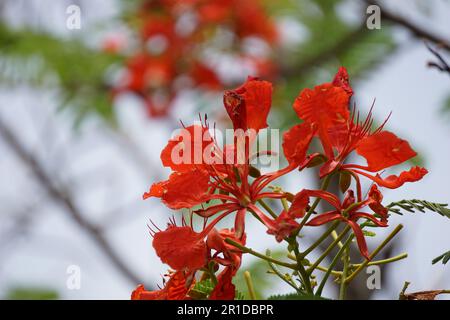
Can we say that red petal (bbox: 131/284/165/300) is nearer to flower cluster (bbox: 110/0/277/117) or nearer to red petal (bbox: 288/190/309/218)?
red petal (bbox: 288/190/309/218)

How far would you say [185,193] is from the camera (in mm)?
1396

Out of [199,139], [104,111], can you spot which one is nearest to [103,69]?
[104,111]

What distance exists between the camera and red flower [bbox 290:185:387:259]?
1329 mm

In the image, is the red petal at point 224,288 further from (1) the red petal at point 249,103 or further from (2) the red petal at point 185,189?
(1) the red petal at point 249,103

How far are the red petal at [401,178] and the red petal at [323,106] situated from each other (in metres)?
0.09

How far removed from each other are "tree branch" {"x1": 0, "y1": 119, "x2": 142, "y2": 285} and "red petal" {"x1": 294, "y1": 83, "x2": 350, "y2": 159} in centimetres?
325

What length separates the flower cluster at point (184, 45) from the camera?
4656 millimetres

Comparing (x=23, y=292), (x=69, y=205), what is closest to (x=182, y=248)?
(x=23, y=292)

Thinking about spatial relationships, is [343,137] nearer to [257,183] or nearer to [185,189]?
[257,183]

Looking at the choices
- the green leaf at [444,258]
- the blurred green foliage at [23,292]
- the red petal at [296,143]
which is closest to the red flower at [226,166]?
the red petal at [296,143]

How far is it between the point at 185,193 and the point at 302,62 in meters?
3.12

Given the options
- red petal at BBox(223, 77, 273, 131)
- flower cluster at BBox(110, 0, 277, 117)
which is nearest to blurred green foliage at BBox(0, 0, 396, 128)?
flower cluster at BBox(110, 0, 277, 117)

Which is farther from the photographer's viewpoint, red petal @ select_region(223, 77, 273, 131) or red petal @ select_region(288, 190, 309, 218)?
red petal @ select_region(223, 77, 273, 131)
